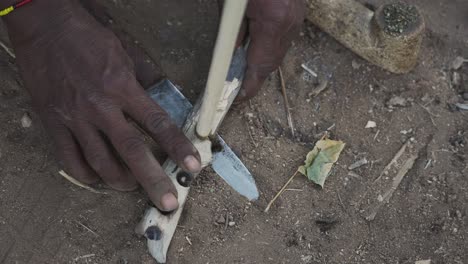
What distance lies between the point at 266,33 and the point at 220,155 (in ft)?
1.31

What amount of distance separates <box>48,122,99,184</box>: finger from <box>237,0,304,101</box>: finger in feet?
1.76

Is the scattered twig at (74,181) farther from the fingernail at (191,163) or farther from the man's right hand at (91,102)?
the fingernail at (191,163)

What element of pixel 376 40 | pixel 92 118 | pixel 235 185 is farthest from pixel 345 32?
pixel 92 118

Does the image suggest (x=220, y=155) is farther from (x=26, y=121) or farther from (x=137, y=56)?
(x=26, y=121)

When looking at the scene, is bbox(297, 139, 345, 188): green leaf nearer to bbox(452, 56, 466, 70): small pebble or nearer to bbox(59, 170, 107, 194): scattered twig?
bbox(452, 56, 466, 70): small pebble

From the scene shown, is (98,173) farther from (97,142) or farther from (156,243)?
(156,243)

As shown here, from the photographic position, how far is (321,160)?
2.22 meters

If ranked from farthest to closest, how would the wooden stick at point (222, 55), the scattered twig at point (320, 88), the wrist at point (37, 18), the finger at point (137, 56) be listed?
the scattered twig at point (320, 88) → the finger at point (137, 56) → the wrist at point (37, 18) → the wooden stick at point (222, 55)

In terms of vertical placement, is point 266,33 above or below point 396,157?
above

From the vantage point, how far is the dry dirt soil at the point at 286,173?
205 cm

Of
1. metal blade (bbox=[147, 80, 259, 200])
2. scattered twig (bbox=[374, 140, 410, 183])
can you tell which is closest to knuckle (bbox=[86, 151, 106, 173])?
metal blade (bbox=[147, 80, 259, 200])

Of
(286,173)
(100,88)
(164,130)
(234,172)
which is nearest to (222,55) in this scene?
(164,130)

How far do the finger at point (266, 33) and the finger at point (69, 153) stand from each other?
538mm

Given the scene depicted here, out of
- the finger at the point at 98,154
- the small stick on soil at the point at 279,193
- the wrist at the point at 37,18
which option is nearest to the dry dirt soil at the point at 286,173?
the small stick on soil at the point at 279,193
